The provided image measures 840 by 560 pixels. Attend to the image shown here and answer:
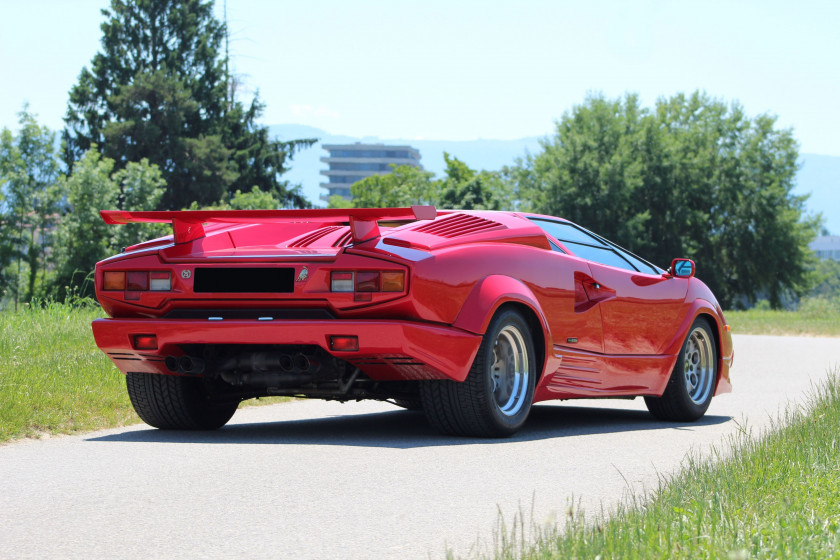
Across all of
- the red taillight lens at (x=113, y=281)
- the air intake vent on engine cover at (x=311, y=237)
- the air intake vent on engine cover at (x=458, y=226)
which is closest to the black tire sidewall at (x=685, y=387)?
the air intake vent on engine cover at (x=458, y=226)

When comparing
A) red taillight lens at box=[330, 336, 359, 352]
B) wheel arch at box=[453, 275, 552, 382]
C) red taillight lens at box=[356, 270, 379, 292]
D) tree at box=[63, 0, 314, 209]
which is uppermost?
tree at box=[63, 0, 314, 209]

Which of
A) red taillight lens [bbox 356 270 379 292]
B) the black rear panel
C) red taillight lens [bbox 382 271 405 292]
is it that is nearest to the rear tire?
the black rear panel

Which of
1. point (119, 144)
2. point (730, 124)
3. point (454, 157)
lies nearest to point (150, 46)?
point (119, 144)

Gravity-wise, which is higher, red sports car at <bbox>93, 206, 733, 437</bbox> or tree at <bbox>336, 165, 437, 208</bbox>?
tree at <bbox>336, 165, 437, 208</bbox>

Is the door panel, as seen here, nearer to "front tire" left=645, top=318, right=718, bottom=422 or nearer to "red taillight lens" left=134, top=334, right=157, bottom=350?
"front tire" left=645, top=318, right=718, bottom=422

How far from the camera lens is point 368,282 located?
236 inches

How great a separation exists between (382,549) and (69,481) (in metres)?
1.97

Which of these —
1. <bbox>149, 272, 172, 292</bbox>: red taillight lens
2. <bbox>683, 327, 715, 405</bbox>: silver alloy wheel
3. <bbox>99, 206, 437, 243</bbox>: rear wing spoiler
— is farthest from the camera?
<bbox>683, 327, 715, 405</bbox>: silver alloy wheel

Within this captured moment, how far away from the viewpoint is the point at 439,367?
603cm

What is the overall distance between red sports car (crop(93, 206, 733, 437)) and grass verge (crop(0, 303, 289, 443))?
0.64 metres

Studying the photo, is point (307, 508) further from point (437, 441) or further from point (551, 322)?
point (551, 322)

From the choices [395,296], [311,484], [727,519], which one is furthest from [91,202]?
[727,519]

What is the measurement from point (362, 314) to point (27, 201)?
58.6 meters

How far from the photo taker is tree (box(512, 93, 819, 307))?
70.3 meters
